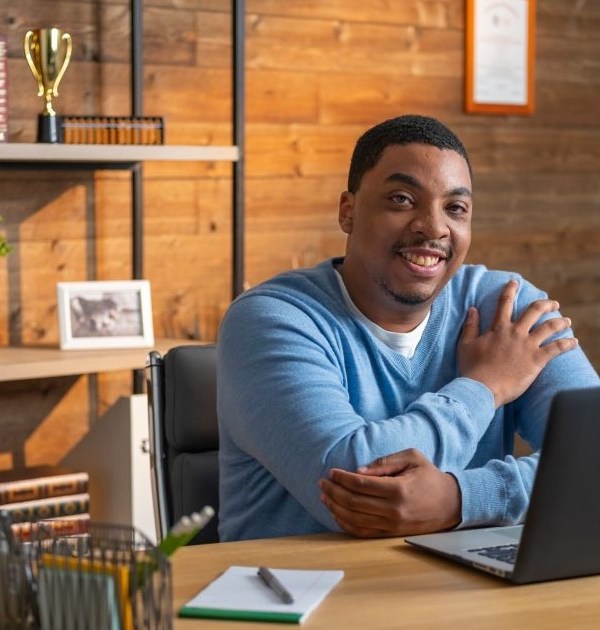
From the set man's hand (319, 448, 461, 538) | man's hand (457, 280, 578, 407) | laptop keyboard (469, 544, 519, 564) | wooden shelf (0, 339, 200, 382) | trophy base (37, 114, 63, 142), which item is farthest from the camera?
trophy base (37, 114, 63, 142)

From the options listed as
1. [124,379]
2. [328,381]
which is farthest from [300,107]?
[328,381]

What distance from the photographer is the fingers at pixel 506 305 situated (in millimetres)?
1976

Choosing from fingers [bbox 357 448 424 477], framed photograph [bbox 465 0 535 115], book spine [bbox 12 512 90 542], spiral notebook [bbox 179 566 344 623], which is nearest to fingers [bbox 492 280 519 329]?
fingers [bbox 357 448 424 477]

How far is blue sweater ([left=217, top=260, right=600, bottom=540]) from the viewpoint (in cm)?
168

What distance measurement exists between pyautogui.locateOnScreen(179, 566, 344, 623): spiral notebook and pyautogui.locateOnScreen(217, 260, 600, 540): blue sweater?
0.94 feet

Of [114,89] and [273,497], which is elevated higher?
[114,89]

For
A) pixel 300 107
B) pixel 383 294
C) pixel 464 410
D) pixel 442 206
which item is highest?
pixel 300 107

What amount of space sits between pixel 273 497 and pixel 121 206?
182 cm

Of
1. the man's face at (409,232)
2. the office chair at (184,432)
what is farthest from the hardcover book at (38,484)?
the man's face at (409,232)

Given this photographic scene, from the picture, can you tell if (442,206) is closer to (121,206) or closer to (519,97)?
(121,206)

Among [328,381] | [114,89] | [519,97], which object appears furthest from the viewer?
[519,97]

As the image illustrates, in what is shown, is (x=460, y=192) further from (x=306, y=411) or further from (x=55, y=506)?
(x=55, y=506)

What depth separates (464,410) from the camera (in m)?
1.78

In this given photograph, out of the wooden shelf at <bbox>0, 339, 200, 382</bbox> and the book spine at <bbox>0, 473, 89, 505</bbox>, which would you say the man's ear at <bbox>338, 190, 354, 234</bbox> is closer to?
the wooden shelf at <bbox>0, 339, 200, 382</bbox>
